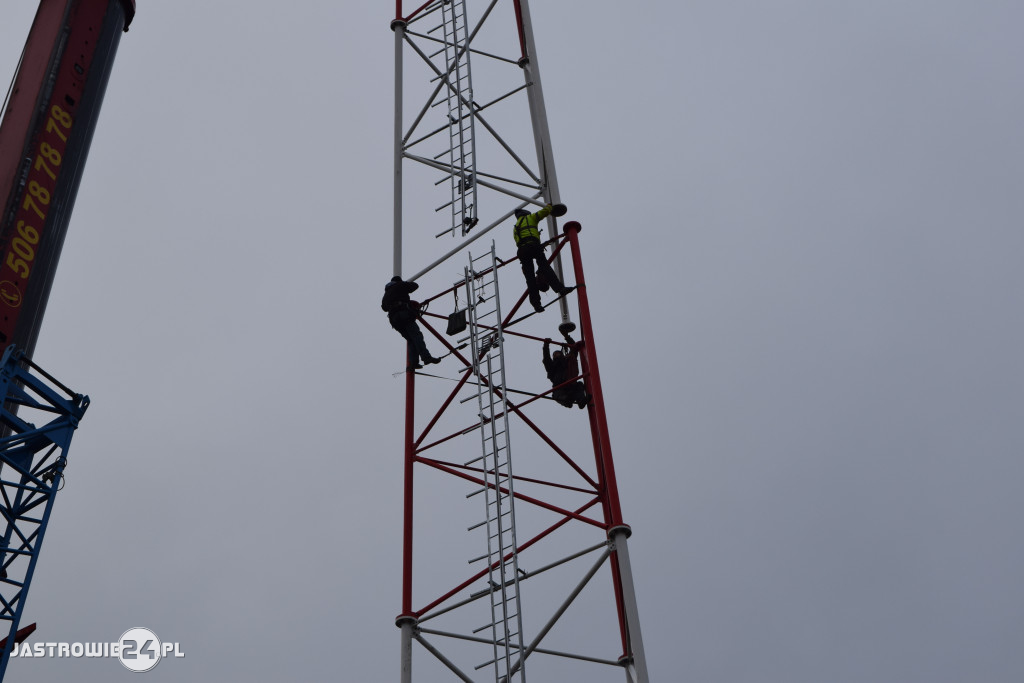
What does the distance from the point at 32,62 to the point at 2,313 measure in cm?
576

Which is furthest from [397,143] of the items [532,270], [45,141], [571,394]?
[45,141]

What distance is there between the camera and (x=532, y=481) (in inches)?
774

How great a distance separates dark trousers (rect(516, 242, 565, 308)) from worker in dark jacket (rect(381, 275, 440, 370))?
86.2 inches

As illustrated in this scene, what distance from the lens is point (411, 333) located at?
2095cm

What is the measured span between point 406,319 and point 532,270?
2.54 metres

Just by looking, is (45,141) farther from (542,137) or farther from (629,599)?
(629,599)

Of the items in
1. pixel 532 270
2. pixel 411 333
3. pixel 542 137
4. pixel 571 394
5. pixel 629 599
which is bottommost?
pixel 629 599

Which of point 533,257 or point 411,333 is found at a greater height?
point 533,257

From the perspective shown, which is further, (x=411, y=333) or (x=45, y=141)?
(x=45, y=141)

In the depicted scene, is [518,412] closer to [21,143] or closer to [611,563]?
[611,563]

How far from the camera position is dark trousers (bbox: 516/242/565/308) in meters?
20.3

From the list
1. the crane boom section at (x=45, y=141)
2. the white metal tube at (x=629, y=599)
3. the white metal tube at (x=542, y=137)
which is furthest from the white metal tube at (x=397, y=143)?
the white metal tube at (x=629, y=599)

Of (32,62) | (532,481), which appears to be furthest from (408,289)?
(32,62)

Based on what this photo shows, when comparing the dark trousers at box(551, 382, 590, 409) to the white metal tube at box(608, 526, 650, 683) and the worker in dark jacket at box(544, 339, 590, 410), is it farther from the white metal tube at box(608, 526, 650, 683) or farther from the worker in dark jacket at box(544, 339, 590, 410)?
the white metal tube at box(608, 526, 650, 683)
